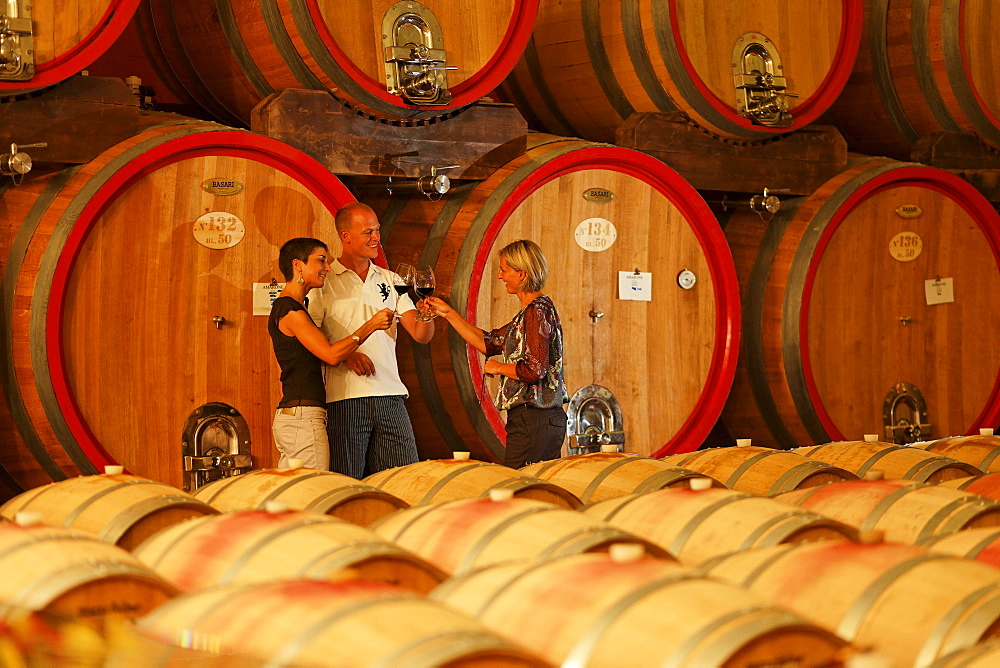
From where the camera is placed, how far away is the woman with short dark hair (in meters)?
4.41

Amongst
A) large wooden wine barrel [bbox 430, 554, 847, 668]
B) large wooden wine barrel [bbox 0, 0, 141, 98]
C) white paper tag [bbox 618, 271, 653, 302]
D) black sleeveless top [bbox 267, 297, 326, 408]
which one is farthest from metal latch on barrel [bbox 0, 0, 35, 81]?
large wooden wine barrel [bbox 430, 554, 847, 668]

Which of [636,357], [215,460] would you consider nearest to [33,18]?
[215,460]

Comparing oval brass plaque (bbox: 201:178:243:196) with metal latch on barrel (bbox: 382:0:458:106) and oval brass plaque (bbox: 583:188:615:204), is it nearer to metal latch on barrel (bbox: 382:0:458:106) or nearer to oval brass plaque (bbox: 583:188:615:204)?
metal latch on barrel (bbox: 382:0:458:106)

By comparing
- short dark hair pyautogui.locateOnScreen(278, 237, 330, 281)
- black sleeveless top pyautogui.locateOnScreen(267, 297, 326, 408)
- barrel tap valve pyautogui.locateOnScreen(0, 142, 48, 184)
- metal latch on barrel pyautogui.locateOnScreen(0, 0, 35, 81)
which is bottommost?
black sleeveless top pyautogui.locateOnScreen(267, 297, 326, 408)

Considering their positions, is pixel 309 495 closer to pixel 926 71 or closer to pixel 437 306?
pixel 437 306

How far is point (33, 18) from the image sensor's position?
4.10 metres

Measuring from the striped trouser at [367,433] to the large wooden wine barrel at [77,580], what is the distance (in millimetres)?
2386

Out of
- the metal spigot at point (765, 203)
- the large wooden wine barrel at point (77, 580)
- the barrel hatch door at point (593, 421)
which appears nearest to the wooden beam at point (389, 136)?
the barrel hatch door at point (593, 421)

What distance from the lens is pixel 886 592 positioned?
2170mm

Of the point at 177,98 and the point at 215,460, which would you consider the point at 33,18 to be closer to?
the point at 177,98

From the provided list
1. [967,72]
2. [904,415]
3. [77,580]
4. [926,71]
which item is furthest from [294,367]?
[967,72]

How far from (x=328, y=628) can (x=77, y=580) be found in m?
0.58

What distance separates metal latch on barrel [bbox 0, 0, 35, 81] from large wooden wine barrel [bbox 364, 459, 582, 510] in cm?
173

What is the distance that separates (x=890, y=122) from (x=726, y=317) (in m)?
1.70
